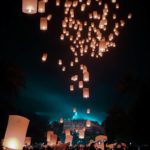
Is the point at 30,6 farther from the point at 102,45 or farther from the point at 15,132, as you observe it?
the point at 102,45

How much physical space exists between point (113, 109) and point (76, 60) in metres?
25.8

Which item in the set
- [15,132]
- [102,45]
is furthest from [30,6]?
[102,45]

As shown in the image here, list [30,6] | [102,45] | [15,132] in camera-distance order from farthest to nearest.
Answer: [102,45], [30,6], [15,132]

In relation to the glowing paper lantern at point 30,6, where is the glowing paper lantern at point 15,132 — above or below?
below

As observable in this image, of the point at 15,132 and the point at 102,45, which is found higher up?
the point at 102,45

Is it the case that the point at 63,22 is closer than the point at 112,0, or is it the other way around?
the point at 112,0

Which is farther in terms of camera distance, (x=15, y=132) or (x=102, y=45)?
(x=102, y=45)

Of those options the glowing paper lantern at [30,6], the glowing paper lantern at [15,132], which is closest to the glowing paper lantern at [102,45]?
the glowing paper lantern at [30,6]

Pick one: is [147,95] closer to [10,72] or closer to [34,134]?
[10,72]

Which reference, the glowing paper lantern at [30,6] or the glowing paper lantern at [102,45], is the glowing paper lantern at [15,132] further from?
the glowing paper lantern at [102,45]

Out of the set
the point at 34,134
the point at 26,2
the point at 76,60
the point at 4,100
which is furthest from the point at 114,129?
the point at 26,2

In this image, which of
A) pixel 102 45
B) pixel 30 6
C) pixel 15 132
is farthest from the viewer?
pixel 102 45

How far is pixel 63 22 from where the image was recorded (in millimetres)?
16672

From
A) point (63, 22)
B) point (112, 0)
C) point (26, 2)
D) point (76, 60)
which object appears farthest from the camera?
point (76, 60)
